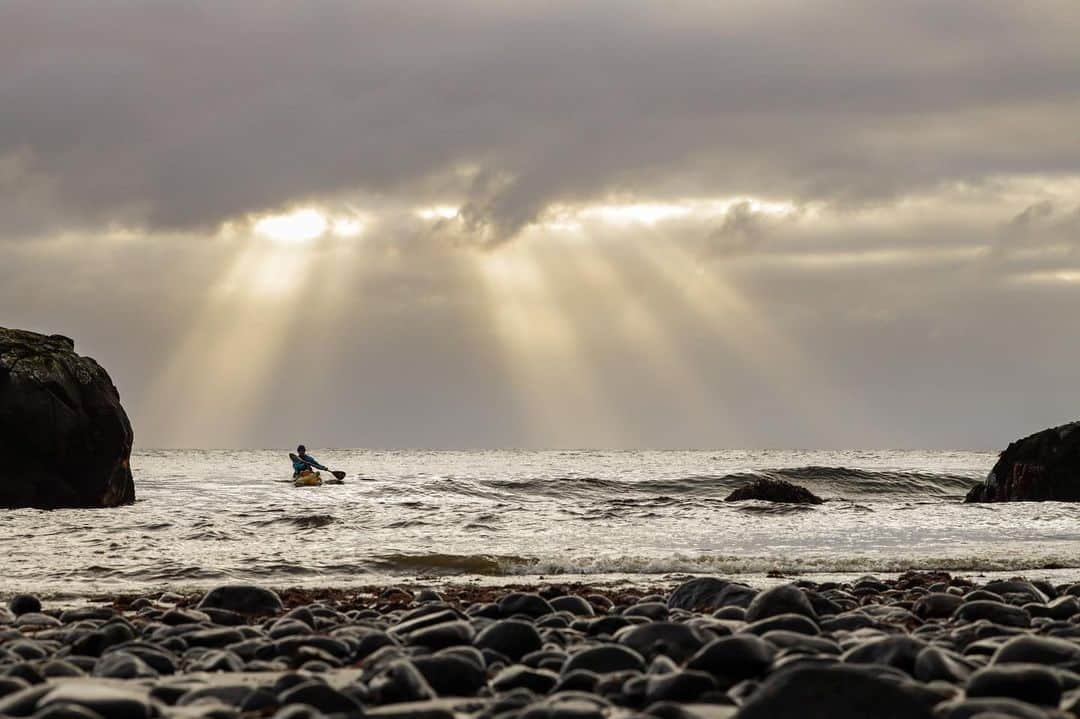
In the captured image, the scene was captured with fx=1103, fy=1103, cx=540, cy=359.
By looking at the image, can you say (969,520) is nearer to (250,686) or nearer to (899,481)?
(250,686)

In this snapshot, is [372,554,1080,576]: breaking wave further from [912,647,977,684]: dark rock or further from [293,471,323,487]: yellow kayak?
[293,471,323,487]: yellow kayak

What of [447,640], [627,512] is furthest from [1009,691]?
[627,512]

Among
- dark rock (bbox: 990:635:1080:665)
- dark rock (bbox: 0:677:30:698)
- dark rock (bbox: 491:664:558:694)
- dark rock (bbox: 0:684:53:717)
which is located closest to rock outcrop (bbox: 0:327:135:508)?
dark rock (bbox: 0:677:30:698)

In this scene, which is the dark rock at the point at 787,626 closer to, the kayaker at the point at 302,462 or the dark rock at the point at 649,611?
the dark rock at the point at 649,611

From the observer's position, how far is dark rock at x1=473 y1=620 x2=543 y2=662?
590 centimetres

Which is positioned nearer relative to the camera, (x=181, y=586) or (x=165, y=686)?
(x=165, y=686)

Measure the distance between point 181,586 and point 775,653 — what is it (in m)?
7.88

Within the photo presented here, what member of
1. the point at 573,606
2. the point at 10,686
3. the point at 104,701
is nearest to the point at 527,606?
the point at 573,606

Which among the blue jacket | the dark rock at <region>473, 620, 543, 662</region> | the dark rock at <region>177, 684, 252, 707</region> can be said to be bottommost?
the dark rock at <region>177, 684, 252, 707</region>

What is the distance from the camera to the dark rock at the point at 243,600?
28.8 ft

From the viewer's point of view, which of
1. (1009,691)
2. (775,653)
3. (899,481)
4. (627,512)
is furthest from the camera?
(899,481)

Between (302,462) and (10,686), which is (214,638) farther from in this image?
(302,462)

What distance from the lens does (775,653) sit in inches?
211

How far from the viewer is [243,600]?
29.0 feet
